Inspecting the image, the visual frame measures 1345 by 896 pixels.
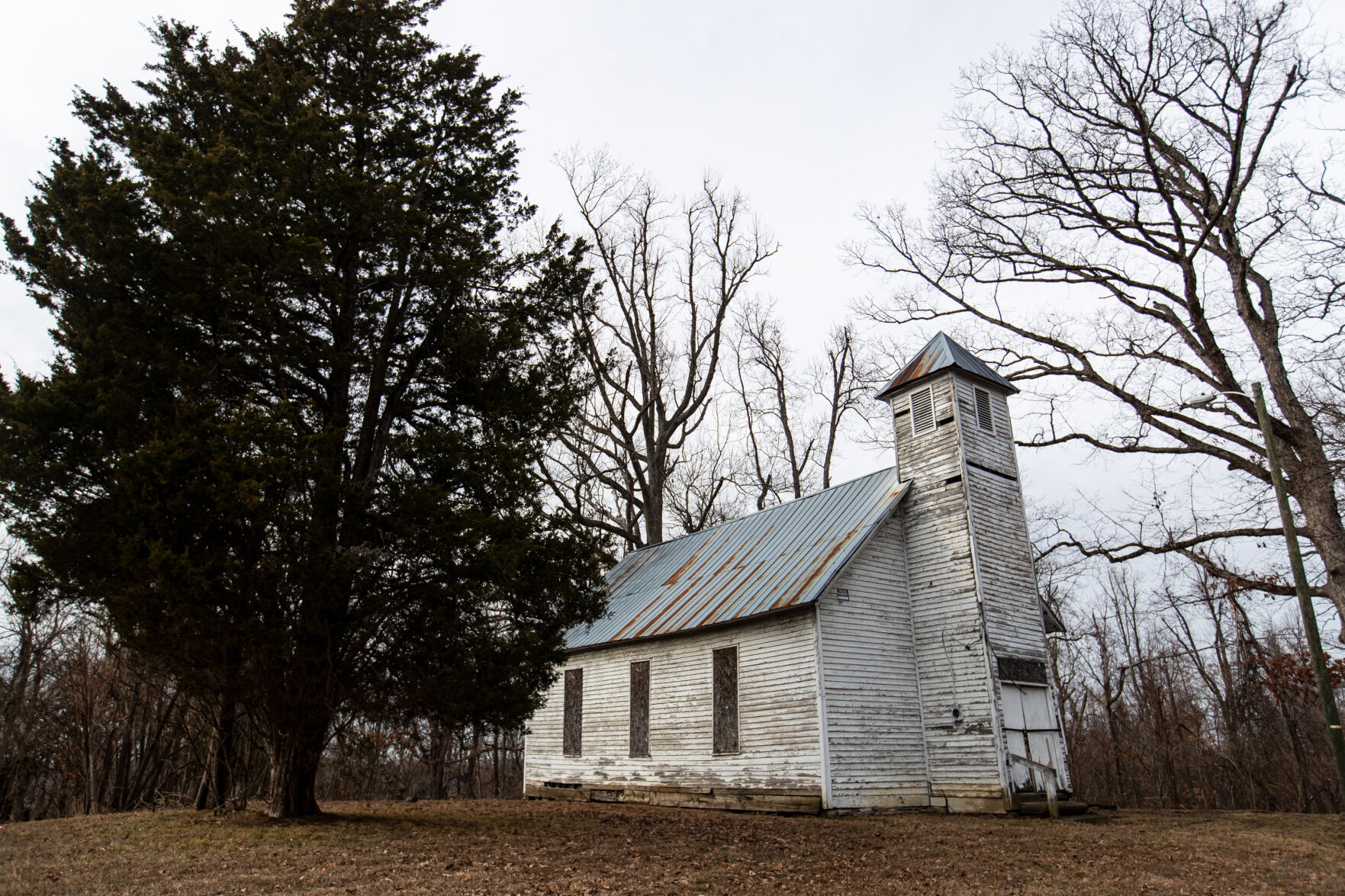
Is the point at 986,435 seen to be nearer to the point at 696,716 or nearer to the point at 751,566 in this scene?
the point at 751,566

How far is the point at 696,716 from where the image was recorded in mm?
16766

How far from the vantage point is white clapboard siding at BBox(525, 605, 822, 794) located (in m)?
14.8

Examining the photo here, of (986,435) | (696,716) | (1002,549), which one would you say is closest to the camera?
(1002,549)

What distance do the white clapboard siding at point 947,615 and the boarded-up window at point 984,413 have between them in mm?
837

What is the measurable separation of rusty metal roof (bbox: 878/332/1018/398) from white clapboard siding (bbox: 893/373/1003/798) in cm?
26

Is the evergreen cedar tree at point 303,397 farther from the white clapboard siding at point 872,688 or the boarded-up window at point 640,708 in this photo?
the boarded-up window at point 640,708

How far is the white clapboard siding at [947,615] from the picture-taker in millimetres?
14820

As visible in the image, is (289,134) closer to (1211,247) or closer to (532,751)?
(532,751)

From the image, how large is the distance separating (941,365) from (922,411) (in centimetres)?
105

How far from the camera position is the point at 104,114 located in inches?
495

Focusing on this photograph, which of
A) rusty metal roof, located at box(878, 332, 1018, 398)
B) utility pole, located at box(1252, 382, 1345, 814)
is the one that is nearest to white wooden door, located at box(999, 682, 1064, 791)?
utility pole, located at box(1252, 382, 1345, 814)

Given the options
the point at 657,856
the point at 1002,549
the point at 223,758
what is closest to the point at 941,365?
the point at 1002,549

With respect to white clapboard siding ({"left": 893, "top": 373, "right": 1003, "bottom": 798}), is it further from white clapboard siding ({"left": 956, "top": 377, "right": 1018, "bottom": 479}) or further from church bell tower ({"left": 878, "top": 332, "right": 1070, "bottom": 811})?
white clapboard siding ({"left": 956, "top": 377, "right": 1018, "bottom": 479})

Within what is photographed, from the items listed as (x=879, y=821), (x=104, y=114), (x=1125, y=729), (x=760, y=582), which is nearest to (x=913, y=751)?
(x=879, y=821)
